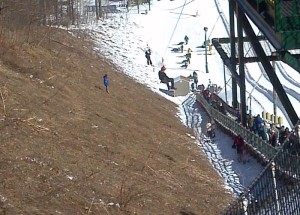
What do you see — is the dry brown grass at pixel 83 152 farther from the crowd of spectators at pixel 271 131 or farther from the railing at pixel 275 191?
the railing at pixel 275 191

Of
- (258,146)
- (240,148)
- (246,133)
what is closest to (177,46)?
(246,133)

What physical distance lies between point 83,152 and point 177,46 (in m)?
35.6

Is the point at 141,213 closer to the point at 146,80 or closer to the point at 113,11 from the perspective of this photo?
the point at 146,80

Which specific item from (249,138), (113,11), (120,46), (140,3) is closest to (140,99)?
(249,138)

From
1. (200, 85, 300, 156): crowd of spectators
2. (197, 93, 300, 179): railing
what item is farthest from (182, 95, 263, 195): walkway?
(200, 85, 300, 156): crowd of spectators

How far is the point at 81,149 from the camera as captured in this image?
1423cm

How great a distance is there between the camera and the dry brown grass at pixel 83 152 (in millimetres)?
10977

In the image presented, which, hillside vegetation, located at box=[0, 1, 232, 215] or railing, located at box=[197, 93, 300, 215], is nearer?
railing, located at box=[197, 93, 300, 215]

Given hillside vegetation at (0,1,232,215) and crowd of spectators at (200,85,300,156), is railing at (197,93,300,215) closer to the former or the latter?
crowd of spectators at (200,85,300,156)

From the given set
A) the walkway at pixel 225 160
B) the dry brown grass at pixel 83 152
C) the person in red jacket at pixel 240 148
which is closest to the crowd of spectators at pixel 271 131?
the person in red jacket at pixel 240 148

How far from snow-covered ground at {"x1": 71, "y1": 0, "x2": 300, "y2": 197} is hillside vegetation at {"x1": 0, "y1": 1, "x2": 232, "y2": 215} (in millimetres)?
1249

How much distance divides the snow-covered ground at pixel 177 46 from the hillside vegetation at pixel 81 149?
4.10 feet

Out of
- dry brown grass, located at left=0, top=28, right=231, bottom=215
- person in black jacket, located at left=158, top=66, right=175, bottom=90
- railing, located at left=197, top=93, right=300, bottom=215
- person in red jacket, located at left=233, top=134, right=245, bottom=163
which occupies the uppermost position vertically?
railing, located at left=197, top=93, right=300, bottom=215

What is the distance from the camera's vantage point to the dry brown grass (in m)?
11.0
